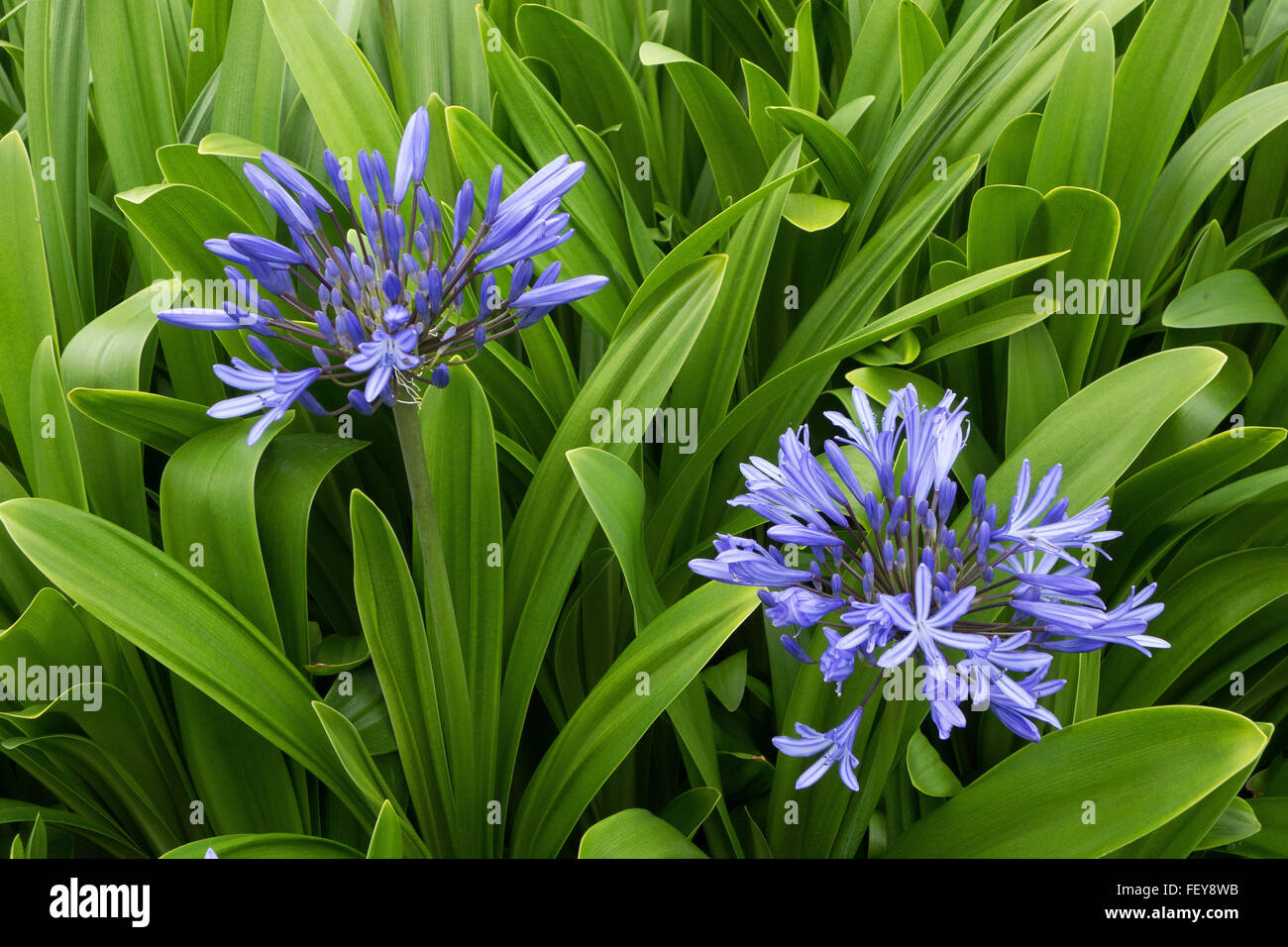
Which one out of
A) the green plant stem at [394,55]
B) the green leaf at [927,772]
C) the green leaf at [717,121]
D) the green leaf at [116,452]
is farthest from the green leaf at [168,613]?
the green leaf at [717,121]

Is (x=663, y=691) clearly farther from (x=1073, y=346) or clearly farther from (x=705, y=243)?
(x=1073, y=346)

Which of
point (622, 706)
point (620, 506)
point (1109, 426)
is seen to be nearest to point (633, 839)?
point (622, 706)

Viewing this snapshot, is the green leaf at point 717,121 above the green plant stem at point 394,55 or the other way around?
the other way around

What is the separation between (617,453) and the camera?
50.4 inches

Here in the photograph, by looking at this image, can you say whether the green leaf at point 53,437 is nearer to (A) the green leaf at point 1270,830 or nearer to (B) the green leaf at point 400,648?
(B) the green leaf at point 400,648

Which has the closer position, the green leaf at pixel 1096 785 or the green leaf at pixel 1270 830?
the green leaf at pixel 1096 785

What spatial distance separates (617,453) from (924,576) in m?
0.56

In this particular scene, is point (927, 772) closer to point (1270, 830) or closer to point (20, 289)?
point (1270, 830)

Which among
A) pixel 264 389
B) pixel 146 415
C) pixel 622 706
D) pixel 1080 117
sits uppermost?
pixel 1080 117

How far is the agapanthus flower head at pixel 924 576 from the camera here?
2.64 feet

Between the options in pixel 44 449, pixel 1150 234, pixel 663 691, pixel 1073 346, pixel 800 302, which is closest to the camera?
pixel 663 691

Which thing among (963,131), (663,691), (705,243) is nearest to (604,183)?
(705,243)
